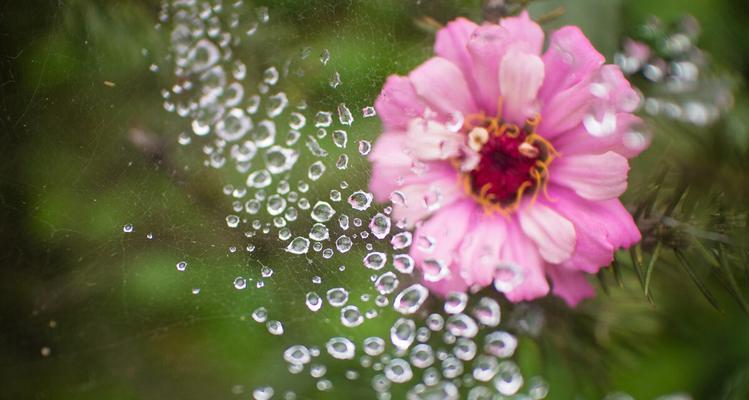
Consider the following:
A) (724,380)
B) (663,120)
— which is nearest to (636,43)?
(663,120)

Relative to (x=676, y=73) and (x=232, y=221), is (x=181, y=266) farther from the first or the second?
(x=676, y=73)

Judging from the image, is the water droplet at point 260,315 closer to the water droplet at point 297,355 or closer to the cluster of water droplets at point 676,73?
the water droplet at point 297,355

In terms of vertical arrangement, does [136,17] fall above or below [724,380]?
above

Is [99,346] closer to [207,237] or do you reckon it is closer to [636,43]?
[207,237]

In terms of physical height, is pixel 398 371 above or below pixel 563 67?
below

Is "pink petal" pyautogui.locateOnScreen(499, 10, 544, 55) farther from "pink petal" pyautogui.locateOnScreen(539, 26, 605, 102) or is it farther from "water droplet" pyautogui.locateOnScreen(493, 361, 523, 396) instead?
"water droplet" pyautogui.locateOnScreen(493, 361, 523, 396)

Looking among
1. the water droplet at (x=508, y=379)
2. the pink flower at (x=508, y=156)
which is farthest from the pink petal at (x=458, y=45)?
the water droplet at (x=508, y=379)

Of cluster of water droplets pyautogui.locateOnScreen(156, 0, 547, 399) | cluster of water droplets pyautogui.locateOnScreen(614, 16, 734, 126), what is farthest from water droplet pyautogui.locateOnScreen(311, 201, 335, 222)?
cluster of water droplets pyautogui.locateOnScreen(614, 16, 734, 126)

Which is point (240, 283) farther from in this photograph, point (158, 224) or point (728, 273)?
point (728, 273)

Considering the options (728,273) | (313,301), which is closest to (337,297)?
(313,301)
